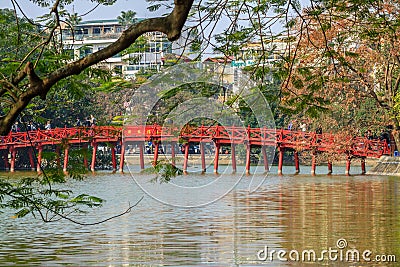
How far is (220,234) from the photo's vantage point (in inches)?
476

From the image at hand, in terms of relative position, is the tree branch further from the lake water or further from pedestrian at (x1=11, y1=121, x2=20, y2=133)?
pedestrian at (x1=11, y1=121, x2=20, y2=133)

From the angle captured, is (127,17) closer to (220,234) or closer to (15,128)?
(220,234)

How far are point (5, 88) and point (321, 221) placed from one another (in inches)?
379

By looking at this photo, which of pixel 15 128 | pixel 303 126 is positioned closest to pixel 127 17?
pixel 303 126

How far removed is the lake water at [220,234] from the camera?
948cm

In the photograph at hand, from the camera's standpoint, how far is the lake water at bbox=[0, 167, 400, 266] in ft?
31.1

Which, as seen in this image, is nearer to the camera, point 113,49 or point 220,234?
point 113,49

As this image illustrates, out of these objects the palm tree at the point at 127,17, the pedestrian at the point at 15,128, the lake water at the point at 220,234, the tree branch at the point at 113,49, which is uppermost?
the palm tree at the point at 127,17

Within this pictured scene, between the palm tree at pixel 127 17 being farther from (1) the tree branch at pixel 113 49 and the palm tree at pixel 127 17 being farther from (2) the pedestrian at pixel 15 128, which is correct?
(2) the pedestrian at pixel 15 128

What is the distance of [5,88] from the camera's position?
15.8 feet

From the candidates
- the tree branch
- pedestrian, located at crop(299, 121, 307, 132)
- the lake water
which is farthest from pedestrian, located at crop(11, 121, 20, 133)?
the tree branch

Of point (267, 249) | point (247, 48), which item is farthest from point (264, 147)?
point (247, 48)

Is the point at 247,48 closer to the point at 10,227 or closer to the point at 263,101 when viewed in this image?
the point at 263,101

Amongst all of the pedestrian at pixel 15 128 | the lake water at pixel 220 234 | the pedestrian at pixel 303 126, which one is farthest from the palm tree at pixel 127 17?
the pedestrian at pixel 15 128
